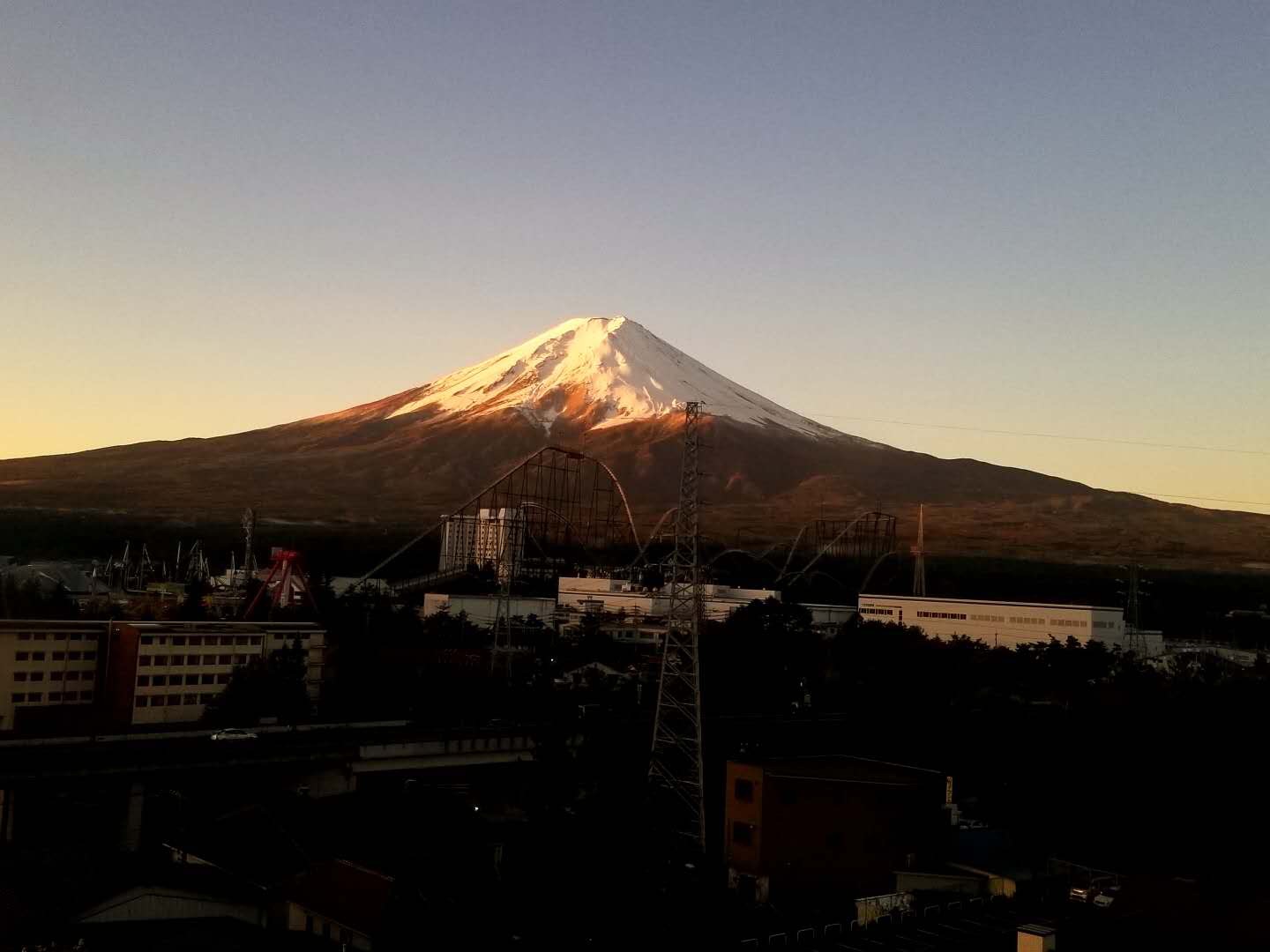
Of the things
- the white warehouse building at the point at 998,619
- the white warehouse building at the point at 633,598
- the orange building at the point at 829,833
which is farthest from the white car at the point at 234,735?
the white warehouse building at the point at 998,619

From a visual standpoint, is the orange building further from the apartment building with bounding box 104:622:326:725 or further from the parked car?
the apartment building with bounding box 104:622:326:725

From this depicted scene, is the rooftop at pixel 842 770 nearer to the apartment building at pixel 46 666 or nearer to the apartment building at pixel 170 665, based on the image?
the apartment building at pixel 170 665

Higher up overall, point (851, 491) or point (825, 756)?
point (851, 491)

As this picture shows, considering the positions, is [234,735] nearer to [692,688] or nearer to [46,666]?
[46,666]

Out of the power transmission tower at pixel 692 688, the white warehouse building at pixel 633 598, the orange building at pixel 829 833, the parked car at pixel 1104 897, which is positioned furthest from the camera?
the white warehouse building at pixel 633 598

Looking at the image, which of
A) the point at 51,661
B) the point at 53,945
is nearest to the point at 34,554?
the point at 51,661

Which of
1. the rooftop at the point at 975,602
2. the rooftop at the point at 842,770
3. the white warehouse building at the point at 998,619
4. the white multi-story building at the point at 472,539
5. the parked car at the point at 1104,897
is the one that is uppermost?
the white multi-story building at the point at 472,539

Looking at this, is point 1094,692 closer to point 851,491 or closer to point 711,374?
point 851,491
